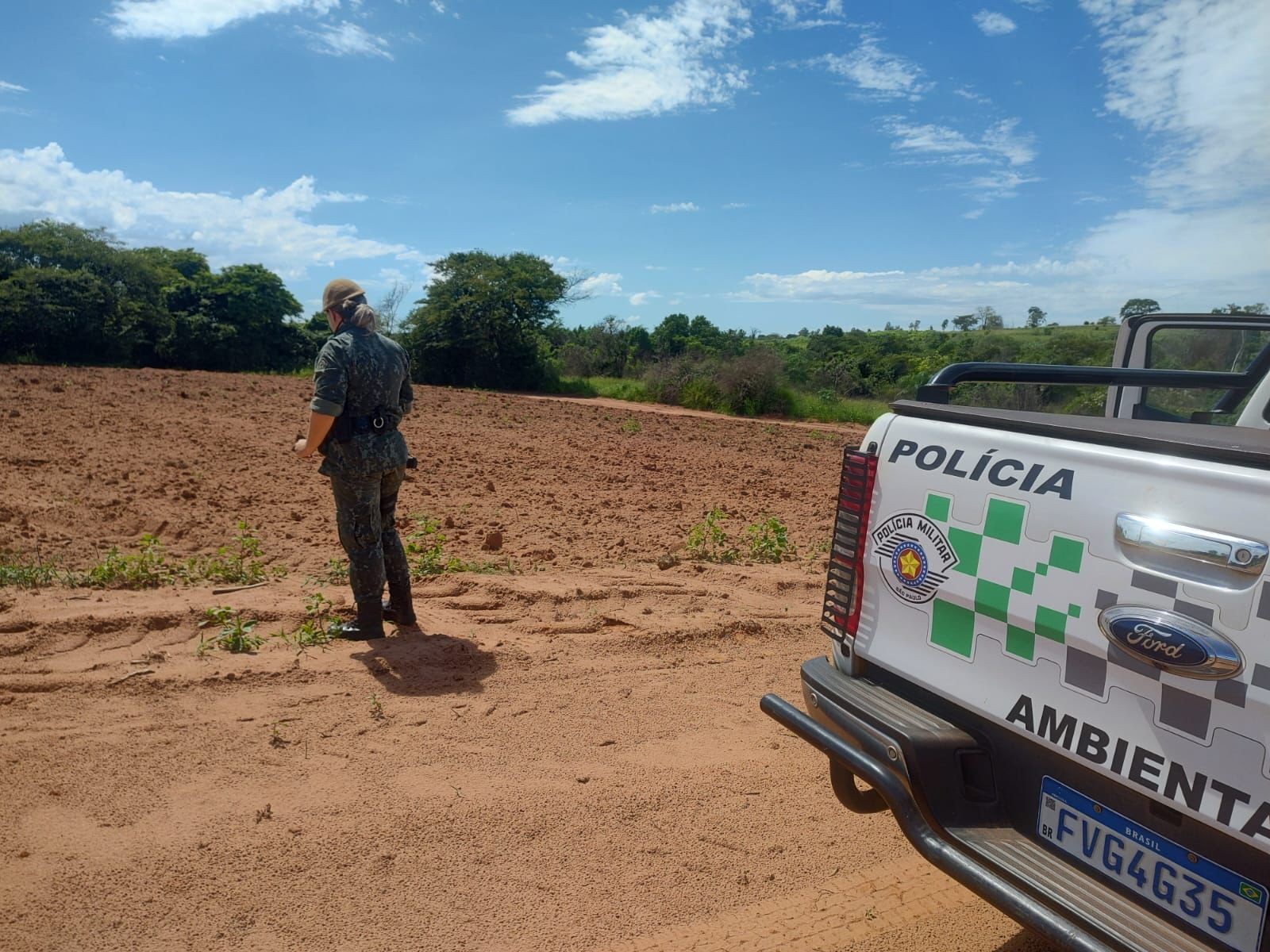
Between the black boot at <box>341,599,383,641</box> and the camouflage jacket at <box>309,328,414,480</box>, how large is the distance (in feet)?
2.44

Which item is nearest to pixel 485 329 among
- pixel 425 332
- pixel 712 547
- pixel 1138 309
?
pixel 425 332

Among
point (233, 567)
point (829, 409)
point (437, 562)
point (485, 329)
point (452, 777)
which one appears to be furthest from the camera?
point (485, 329)

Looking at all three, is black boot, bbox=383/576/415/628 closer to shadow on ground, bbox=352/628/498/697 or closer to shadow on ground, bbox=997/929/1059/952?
shadow on ground, bbox=352/628/498/697

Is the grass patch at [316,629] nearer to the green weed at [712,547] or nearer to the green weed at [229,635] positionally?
the green weed at [229,635]

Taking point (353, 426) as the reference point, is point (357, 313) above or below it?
above

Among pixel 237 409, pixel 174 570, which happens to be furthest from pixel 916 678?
pixel 237 409

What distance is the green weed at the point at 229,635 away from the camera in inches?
183

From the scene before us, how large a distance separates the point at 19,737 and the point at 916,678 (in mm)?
3541

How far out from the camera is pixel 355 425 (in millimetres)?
4492

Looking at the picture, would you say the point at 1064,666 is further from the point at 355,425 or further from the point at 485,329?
the point at 485,329

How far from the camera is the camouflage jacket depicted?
14.3 feet

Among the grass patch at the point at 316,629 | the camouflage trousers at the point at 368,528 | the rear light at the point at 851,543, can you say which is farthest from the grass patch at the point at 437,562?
the rear light at the point at 851,543

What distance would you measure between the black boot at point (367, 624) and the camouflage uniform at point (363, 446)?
40 millimetres

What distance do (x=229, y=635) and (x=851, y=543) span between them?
11.5 ft
